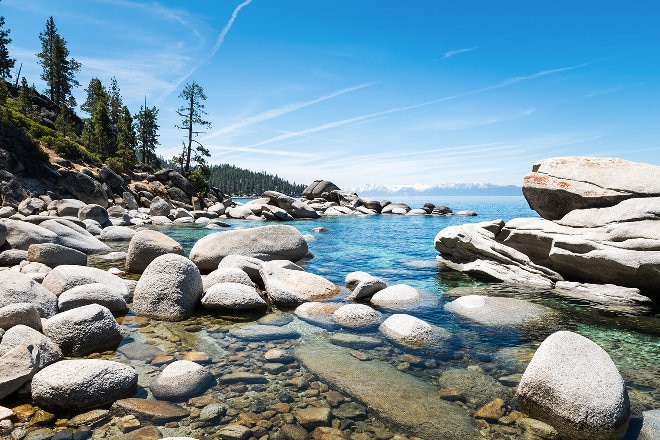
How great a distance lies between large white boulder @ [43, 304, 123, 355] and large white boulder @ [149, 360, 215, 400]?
6.01 feet

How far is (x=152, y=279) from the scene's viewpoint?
8.41 metres

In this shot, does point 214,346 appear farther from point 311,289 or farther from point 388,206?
point 388,206

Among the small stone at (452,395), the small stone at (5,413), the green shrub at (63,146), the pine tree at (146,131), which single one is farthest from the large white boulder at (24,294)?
the pine tree at (146,131)

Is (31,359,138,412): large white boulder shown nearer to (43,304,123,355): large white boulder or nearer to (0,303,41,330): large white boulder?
(43,304,123,355): large white boulder

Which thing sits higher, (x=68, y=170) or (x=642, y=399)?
(x=68, y=170)

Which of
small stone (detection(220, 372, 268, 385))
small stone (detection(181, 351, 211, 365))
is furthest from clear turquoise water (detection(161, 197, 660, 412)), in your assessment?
small stone (detection(181, 351, 211, 365))

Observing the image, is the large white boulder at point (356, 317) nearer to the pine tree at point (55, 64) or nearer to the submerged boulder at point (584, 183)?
the submerged boulder at point (584, 183)

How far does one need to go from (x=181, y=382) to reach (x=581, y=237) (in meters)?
12.2

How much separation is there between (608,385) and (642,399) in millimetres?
1332

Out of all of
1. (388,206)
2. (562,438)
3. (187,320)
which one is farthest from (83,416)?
(388,206)

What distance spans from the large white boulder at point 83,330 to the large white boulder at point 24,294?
1021 millimetres

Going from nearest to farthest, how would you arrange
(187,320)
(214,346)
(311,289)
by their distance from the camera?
(214,346), (187,320), (311,289)

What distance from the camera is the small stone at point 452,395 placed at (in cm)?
523

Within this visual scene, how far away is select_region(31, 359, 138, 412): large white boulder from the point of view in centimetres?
458
